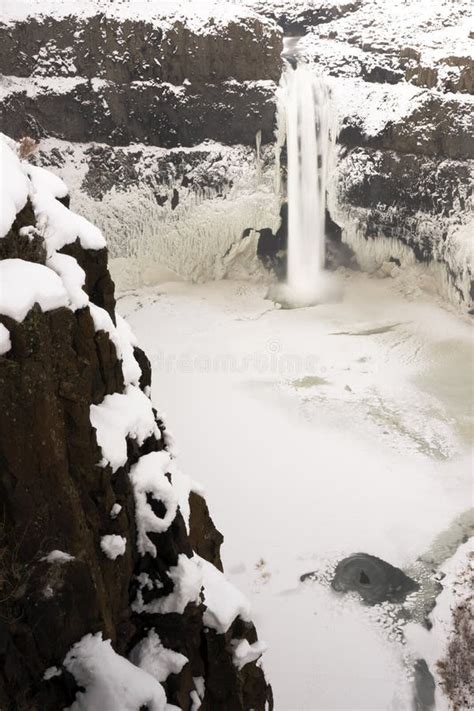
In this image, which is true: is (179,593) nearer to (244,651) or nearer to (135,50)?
(244,651)

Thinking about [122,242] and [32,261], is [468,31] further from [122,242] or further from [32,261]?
[32,261]

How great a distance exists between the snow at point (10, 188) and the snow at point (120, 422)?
8.06 ft

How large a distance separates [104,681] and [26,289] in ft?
13.6

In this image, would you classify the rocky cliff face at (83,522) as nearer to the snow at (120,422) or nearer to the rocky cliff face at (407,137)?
the snow at (120,422)

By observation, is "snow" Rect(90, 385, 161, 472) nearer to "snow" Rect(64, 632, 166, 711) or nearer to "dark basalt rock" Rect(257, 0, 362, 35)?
"snow" Rect(64, 632, 166, 711)

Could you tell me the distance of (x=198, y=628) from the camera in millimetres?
7633

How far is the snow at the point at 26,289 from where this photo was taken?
567 cm

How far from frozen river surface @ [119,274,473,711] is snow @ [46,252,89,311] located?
905cm

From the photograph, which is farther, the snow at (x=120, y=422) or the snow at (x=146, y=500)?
the snow at (x=146, y=500)

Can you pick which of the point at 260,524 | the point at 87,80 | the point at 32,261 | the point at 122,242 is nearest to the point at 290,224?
the point at 122,242

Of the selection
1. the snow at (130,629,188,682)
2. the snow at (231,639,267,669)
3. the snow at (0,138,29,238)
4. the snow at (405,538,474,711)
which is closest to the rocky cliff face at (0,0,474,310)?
the snow at (405,538,474,711)

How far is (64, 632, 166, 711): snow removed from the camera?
618cm

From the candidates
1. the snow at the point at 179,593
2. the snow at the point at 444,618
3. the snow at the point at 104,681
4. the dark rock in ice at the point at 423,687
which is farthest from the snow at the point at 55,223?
the snow at the point at 444,618

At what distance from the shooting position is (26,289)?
19.3ft
